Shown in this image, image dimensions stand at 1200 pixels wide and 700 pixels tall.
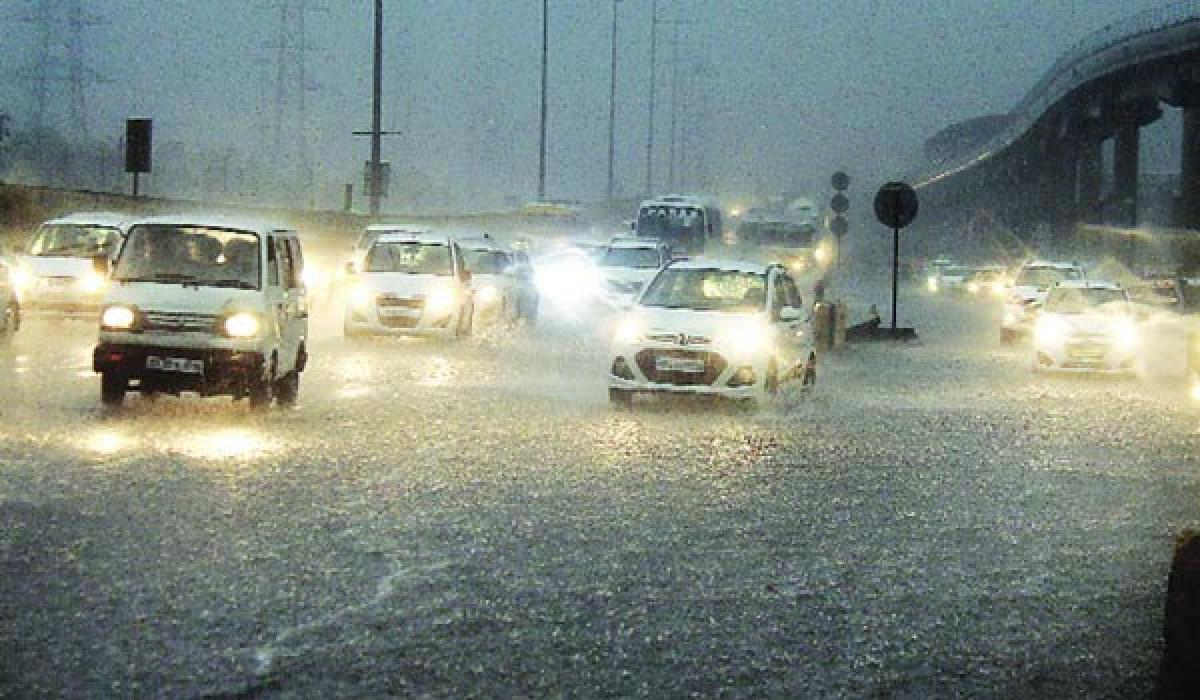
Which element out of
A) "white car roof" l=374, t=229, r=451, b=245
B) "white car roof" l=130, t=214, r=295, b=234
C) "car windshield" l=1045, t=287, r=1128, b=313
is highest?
"white car roof" l=374, t=229, r=451, b=245

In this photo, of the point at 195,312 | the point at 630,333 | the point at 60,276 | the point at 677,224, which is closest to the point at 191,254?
the point at 195,312

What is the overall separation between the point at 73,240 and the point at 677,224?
3192 centimetres

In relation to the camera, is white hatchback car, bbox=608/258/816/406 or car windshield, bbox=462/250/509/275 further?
car windshield, bbox=462/250/509/275

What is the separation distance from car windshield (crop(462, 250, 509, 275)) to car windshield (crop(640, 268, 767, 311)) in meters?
13.4

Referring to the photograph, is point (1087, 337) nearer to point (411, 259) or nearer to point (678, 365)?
point (678, 365)

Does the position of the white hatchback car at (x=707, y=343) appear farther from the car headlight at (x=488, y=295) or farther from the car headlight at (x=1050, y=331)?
the car headlight at (x=488, y=295)

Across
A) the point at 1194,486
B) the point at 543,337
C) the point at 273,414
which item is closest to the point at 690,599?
the point at 1194,486

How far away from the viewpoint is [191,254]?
680 inches

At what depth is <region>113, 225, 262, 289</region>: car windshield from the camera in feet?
56.2

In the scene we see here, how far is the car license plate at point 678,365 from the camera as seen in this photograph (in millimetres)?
18859

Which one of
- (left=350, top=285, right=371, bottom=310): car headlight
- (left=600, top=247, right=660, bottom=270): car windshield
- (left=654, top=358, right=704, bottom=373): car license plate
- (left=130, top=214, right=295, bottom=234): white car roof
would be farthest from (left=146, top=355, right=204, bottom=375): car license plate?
(left=600, top=247, right=660, bottom=270): car windshield

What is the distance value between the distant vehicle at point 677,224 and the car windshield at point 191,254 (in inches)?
1652

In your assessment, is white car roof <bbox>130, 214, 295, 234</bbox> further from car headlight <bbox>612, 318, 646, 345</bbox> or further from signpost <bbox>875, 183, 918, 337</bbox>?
signpost <bbox>875, 183, 918, 337</bbox>

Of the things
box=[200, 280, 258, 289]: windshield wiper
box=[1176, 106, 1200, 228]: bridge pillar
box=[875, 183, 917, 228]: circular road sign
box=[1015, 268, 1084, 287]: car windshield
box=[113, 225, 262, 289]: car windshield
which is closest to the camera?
box=[200, 280, 258, 289]: windshield wiper
